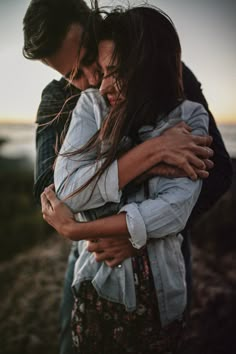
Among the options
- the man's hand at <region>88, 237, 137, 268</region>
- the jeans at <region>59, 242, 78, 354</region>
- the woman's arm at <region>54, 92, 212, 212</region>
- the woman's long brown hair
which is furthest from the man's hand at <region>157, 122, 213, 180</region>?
the jeans at <region>59, 242, 78, 354</region>

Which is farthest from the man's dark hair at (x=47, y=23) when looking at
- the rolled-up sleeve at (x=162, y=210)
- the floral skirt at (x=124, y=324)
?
the floral skirt at (x=124, y=324)

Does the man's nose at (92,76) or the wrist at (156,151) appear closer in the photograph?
the wrist at (156,151)

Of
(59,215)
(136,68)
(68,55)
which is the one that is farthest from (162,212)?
(68,55)

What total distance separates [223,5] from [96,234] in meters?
1.33

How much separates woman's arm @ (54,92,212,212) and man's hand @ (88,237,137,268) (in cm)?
15

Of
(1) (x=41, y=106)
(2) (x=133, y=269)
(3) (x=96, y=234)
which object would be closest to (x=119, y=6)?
(1) (x=41, y=106)

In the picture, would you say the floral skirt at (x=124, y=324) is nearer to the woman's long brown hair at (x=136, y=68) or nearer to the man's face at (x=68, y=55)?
the woman's long brown hair at (x=136, y=68)

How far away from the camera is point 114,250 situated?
1338 millimetres

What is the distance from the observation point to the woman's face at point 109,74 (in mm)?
1276

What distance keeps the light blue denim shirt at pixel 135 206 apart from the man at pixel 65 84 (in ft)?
0.31

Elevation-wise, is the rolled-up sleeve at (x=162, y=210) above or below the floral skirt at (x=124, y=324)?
above

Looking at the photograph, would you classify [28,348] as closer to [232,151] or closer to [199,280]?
[199,280]

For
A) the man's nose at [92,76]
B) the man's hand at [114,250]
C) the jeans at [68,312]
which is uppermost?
the man's nose at [92,76]

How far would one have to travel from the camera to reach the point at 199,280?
326cm
